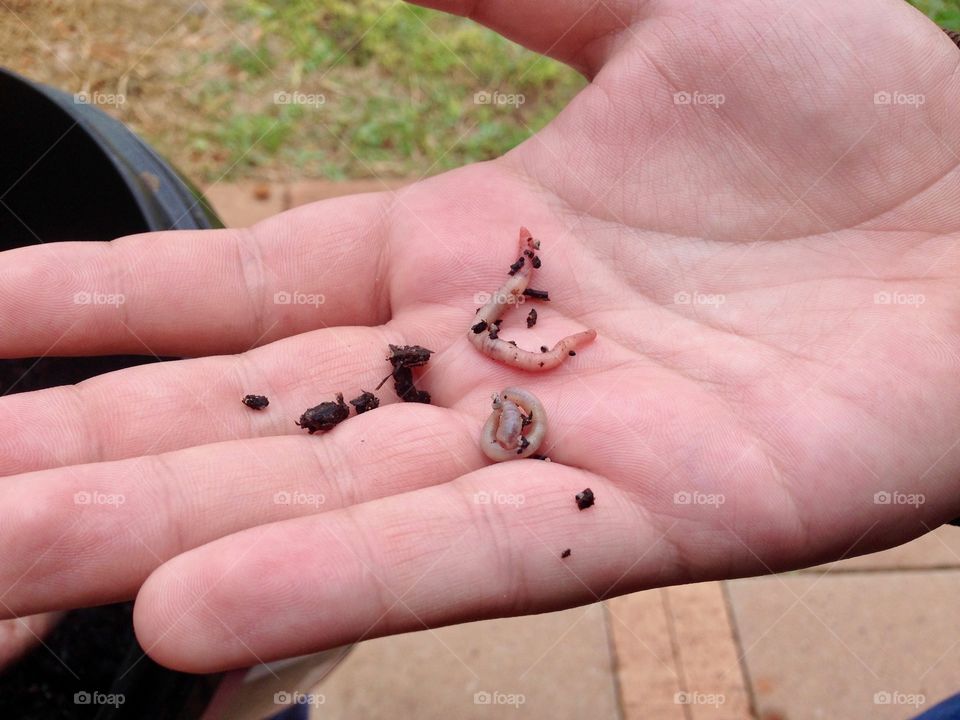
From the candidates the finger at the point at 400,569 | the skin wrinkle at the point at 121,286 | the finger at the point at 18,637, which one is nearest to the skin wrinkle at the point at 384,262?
the skin wrinkle at the point at 121,286

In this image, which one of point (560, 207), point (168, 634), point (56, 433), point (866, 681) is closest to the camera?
point (168, 634)

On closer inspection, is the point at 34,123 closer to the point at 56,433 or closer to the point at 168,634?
the point at 56,433

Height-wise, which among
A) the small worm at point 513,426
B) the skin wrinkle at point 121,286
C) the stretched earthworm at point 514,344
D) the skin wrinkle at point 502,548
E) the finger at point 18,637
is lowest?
the finger at point 18,637

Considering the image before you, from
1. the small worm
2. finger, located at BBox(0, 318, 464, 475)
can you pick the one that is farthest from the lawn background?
the small worm

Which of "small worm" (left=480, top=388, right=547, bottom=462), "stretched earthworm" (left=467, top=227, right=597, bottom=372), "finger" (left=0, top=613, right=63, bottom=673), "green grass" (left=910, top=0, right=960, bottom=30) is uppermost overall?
"green grass" (left=910, top=0, right=960, bottom=30)

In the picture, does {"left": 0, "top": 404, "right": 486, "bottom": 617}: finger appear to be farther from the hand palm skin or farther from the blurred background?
the blurred background

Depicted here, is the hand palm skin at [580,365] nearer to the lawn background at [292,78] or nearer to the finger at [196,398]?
the finger at [196,398]

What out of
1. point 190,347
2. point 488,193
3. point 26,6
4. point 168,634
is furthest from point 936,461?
point 26,6
